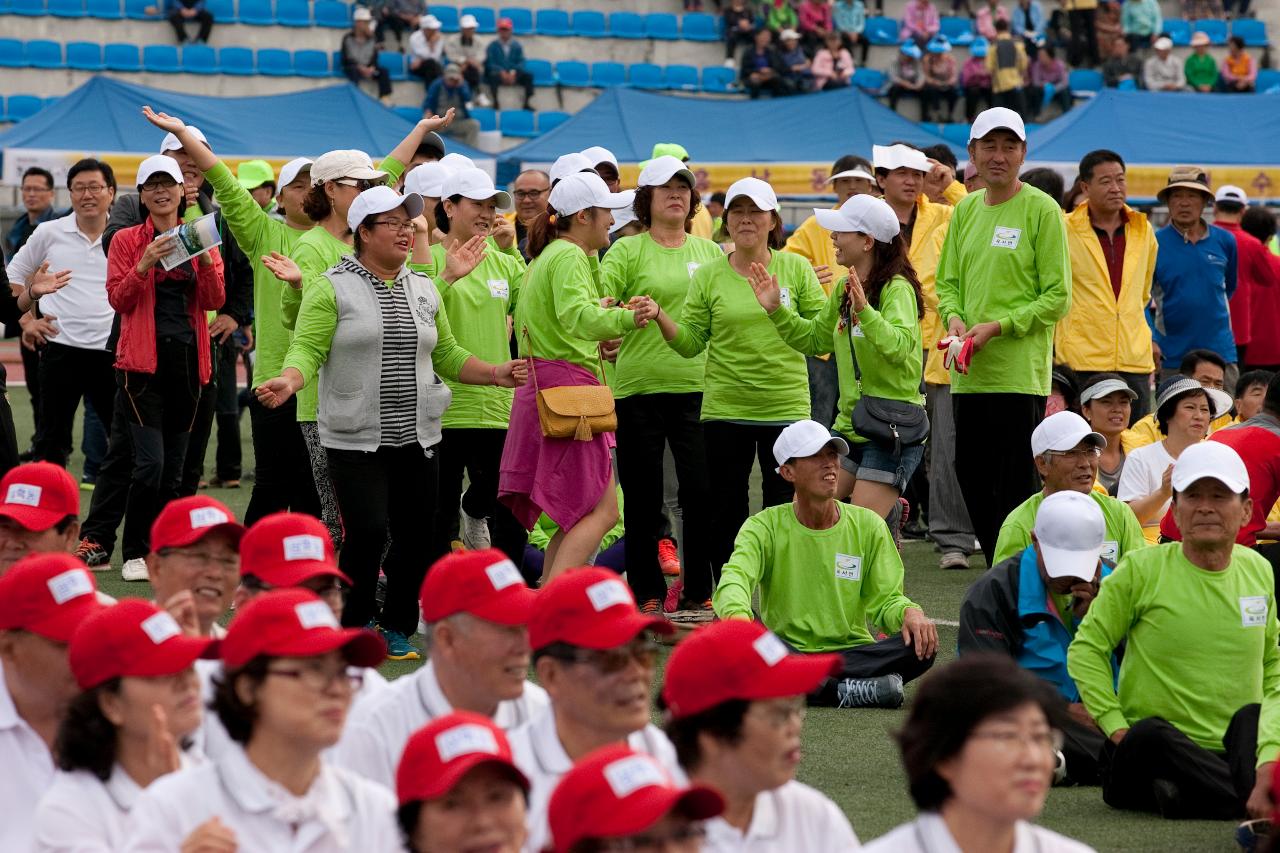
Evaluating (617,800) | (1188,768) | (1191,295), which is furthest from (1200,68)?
(617,800)

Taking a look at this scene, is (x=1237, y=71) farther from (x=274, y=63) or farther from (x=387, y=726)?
(x=387, y=726)

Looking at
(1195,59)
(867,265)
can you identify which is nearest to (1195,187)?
(867,265)

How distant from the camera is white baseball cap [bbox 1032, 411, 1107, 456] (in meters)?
7.11

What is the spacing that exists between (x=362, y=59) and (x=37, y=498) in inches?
818

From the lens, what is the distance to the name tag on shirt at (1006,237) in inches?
314

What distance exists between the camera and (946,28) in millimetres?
28188

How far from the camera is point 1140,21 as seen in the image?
27766 mm

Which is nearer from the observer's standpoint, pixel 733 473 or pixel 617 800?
pixel 617 800

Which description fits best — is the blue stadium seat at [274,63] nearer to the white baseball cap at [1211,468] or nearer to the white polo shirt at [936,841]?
the white baseball cap at [1211,468]

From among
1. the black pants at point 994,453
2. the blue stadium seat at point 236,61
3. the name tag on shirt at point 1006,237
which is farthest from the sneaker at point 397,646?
the blue stadium seat at point 236,61

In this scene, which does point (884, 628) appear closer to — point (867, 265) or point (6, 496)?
point (867, 265)

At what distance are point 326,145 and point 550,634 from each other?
1735 centimetres

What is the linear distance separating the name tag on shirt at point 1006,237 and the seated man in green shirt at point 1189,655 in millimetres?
2318

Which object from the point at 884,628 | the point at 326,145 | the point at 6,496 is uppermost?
the point at 6,496
